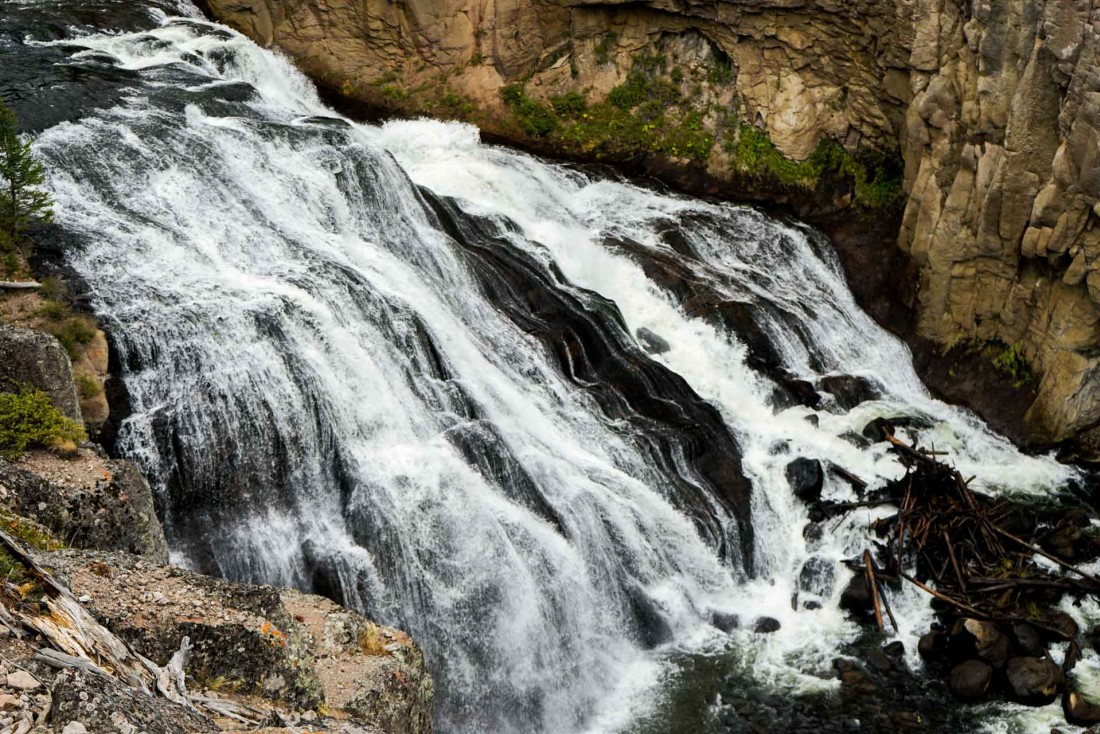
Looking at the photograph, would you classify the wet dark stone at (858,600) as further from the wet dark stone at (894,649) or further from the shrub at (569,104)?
the shrub at (569,104)

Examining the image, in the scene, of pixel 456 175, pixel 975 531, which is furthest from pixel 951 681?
pixel 456 175

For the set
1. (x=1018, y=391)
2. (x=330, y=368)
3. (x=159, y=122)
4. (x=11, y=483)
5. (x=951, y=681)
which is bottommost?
(x=951, y=681)

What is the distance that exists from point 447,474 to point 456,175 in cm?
961

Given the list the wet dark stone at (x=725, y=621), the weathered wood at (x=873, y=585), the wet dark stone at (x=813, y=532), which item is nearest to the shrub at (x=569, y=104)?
the wet dark stone at (x=813, y=532)

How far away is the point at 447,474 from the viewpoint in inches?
648

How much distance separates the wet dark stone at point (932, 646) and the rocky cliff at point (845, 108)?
6.15 meters

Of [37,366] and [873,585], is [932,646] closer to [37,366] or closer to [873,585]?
[873,585]

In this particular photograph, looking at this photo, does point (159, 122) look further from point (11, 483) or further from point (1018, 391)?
point (1018, 391)

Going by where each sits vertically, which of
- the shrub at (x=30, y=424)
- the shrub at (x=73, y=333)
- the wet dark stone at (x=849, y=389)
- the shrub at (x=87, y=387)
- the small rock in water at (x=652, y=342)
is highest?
the shrub at (x=30, y=424)

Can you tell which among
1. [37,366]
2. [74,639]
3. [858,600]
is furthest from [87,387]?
[858,600]

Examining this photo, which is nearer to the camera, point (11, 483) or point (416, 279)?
point (11, 483)

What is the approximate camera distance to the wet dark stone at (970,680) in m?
15.4

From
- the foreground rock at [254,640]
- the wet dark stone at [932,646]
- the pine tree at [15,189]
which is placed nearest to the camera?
the foreground rock at [254,640]

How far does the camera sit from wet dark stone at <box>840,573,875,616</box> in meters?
17.1
